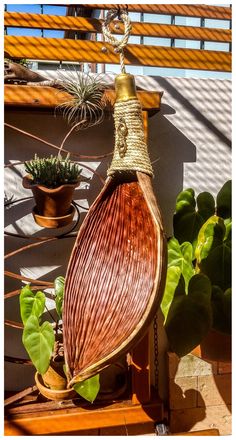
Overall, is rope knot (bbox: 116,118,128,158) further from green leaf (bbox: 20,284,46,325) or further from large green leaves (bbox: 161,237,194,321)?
green leaf (bbox: 20,284,46,325)

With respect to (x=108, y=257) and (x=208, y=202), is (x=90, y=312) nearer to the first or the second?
(x=108, y=257)

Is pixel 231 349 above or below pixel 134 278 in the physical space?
below

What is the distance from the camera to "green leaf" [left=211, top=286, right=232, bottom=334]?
2.96 feet

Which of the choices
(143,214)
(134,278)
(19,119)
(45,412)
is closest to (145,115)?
(19,119)

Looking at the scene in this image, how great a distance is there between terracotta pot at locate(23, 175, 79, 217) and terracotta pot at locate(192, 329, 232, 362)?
58 centimetres

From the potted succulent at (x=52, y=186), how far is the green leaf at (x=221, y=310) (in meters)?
0.53

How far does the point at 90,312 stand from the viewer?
0.75 m

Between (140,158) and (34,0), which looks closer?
(140,158)

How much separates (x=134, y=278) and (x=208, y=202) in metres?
0.63

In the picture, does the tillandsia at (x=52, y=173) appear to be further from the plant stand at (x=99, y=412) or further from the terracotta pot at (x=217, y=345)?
the terracotta pot at (x=217, y=345)

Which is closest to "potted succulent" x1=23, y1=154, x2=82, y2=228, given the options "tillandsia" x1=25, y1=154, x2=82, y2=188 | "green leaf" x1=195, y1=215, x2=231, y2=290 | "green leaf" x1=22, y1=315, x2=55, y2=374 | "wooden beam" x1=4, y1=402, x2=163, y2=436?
"tillandsia" x1=25, y1=154, x2=82, y2=188

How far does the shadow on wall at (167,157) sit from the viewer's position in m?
1.49

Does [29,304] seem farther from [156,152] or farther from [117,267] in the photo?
[156,152]
